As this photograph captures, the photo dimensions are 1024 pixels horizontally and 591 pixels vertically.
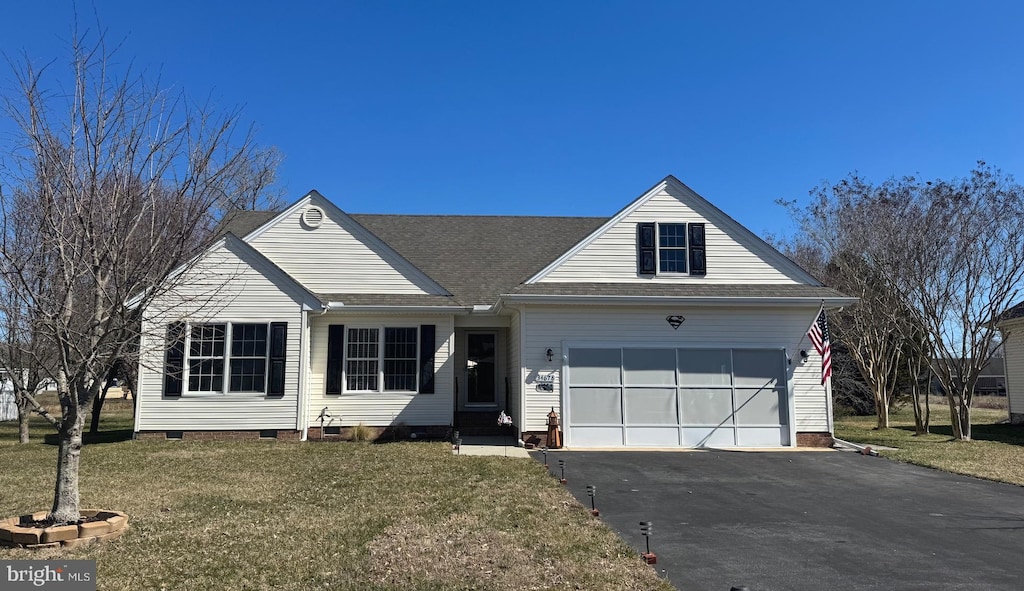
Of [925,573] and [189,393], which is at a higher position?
[189,393]

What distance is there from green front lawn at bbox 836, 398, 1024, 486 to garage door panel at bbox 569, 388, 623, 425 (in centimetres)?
620

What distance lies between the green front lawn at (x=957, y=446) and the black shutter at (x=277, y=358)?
1428cm

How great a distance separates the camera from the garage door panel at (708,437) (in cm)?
1451

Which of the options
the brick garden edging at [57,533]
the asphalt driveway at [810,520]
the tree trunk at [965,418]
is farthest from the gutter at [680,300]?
the brick garden edging at [57,533]

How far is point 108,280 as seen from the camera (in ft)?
21.7

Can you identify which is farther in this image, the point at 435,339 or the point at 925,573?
the point at 435,339

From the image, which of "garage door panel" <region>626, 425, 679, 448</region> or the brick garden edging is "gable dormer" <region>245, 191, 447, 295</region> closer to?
"garage door panel" <region>626, 425, 679, 448</region>

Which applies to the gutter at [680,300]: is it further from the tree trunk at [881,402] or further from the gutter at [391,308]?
the tree trunk at [881,402]

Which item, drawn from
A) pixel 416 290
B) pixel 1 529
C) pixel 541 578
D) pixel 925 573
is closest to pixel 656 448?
pixel 416 290

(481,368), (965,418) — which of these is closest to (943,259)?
(965,418)

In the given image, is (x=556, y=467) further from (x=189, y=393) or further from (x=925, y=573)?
(x=189, y=393)

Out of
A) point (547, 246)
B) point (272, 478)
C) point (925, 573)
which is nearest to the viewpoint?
point (925, 573)

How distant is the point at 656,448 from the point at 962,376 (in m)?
10.6

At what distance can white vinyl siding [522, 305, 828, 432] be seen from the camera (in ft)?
47.4
